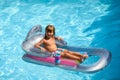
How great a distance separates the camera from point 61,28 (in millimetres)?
10172

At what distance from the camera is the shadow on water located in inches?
302

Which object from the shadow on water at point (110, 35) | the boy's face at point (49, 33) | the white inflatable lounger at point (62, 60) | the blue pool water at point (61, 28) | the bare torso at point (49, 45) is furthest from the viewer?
the blue pool water at point (61, 28)

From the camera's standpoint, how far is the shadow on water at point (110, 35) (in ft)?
25.2

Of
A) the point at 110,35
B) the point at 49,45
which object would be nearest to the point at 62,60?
the point at 49,45

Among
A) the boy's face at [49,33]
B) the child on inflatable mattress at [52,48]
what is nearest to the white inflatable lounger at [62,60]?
the child on inflatable mattress at [52,48]

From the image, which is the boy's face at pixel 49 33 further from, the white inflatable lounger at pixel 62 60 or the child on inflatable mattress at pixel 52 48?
the white inflatable lounger at pixel 62 60

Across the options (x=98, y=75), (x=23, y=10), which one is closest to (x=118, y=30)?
(x=98, y=75)

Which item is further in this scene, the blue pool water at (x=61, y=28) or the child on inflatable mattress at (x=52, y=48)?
the blue pool water at (x=61, y=28)

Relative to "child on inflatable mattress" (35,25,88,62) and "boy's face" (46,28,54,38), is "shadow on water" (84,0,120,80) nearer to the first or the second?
"child on inflatable mattress" (35,25,88,62)

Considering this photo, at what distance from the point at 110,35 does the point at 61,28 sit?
1.99 m

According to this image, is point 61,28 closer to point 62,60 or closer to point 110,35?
point 110,35

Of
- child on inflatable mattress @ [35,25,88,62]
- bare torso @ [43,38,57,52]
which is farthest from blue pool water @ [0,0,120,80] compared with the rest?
bare torso @ [43,38,57,52]

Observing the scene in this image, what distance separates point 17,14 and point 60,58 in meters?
5.07

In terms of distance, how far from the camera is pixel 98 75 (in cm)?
763
